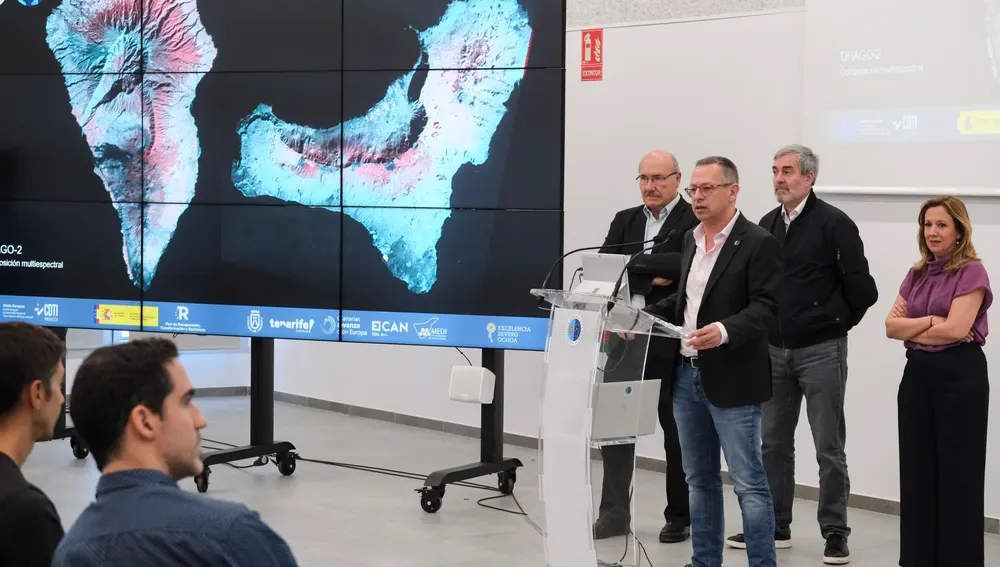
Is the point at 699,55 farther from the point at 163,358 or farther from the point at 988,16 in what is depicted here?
the point at 163,358

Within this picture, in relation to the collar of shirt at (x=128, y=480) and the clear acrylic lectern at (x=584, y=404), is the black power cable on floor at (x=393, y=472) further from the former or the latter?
the collar of shirt at (x=128, y=480)

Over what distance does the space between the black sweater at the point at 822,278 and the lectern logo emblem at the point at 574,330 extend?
1.47 metres

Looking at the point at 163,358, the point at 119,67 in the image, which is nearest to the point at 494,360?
the point at 119,67

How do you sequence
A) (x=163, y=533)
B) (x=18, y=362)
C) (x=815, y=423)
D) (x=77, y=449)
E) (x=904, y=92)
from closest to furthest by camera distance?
(x=163, y=533), (x=18, y=362), (x=815, y=423), (x=904, y=92), (x=77, y=449)

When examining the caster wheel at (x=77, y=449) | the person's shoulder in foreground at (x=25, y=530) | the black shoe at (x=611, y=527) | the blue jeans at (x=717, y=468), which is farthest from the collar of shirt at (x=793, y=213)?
the caster wheel at (x=77, y=449)

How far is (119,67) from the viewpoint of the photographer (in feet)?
21.1

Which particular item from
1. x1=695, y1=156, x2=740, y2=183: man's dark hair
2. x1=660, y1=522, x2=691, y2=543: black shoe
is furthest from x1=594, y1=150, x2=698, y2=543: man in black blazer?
x1=695, y1=156, x2=740, y2=183: man's dark hair

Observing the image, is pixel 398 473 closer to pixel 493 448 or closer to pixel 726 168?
pixel 493 448

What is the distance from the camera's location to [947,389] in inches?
170

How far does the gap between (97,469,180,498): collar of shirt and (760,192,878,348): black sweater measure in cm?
359

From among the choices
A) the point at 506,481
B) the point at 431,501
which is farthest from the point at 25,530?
the point at 506,481

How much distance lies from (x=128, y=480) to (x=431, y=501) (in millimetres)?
4202

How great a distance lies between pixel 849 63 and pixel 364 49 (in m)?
2.47

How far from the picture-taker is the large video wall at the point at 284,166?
580 cm
